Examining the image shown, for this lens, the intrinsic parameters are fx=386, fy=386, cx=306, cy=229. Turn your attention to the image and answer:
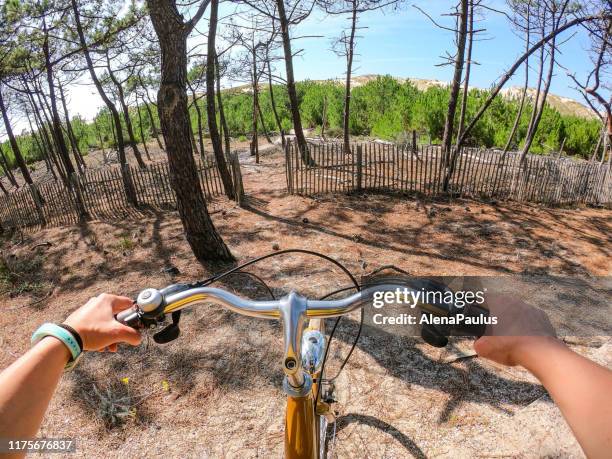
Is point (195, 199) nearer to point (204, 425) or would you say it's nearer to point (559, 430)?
point (204, 425)

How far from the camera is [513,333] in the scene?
0.90 m

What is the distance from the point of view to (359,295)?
4.17ft

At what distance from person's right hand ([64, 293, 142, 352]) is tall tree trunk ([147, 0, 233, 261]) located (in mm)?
4665

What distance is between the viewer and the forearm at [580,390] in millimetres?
666

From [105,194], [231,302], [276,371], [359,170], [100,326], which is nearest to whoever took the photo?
[100,326]

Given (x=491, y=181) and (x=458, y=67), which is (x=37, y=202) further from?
(x=491, y=181)

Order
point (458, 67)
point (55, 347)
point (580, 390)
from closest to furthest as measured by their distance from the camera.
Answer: point (580, 390)
point (55, 347)
point (458, 67)

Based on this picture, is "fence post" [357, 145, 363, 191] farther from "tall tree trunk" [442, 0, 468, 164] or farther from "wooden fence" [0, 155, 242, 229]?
"wooden fence" [0, 155, 242, 229]

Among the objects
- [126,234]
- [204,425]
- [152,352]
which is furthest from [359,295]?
[126,234]

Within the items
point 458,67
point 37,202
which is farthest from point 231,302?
point 37,202

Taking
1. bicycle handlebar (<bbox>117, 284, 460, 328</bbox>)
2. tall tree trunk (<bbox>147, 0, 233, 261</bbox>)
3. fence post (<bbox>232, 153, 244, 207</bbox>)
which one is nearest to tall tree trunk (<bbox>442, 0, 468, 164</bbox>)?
fence post (<bbox>232, 153, 244, 207</bbox>)

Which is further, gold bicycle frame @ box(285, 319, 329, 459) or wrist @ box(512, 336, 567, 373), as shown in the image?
gold bicycle frame @ box(285, 319, 329, 459)

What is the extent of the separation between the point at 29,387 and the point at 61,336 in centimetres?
15

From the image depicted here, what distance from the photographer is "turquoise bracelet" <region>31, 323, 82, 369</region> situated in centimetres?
102
